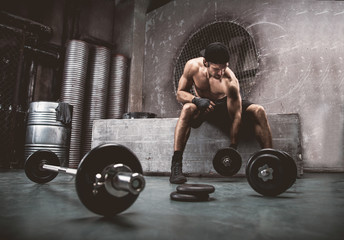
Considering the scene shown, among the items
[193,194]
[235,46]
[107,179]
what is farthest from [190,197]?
[235,46]

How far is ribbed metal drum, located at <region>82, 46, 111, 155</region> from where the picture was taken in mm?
3889

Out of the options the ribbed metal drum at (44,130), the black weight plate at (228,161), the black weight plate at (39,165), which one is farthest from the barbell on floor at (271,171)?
the ribbed metal drum at (44,130)

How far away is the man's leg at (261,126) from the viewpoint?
187 cm

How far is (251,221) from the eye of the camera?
69 cm

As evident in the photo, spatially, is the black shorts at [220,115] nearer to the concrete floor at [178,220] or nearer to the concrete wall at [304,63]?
the concrete floor at [178,220]

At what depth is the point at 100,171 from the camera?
2.33 ft

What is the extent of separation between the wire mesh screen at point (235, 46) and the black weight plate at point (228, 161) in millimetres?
1731

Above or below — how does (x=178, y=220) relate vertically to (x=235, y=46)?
below

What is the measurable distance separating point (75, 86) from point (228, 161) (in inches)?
115

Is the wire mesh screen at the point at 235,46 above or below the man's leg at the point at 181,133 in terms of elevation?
above

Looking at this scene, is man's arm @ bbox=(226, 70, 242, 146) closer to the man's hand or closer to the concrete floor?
the man's hand

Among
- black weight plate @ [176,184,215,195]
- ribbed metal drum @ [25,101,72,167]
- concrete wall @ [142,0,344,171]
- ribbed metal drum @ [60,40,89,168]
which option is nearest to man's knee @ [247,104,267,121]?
black weight plate @ [176,184,215,195]

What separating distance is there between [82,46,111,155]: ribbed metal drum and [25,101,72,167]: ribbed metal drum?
0.81m

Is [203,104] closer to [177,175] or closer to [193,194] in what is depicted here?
[177,175]
